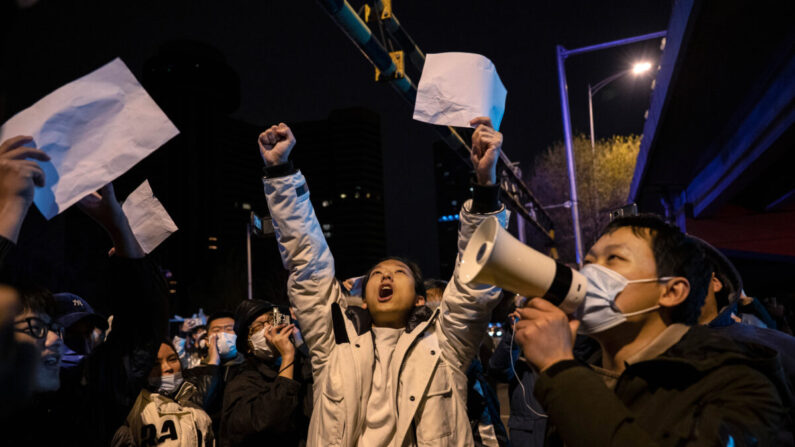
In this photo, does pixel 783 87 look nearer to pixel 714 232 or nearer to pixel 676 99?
pixel 676 99

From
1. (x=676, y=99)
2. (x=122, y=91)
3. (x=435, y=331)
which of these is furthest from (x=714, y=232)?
(x=122, y=91)

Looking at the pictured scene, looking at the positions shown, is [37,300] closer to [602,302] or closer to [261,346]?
[602,302]

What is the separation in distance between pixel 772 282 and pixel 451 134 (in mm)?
15146

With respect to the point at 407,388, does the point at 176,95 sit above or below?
above

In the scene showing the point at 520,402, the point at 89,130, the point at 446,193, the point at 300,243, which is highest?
the point at 446,193

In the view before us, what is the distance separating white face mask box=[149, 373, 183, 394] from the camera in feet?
12.3

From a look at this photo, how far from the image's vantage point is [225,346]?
18.2 ft

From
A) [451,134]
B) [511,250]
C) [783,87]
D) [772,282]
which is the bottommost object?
[772,282]

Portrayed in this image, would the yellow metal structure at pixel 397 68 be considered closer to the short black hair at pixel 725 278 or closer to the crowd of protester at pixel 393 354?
the crowd of protester at pixel 393 354

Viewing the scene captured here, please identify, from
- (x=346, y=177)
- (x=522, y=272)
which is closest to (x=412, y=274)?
(x=522, y=272)

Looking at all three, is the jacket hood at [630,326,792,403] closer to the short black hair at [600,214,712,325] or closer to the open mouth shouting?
the short black hair at [600,214,712,325]

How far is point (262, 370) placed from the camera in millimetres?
3895

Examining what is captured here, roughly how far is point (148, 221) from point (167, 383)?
5.23 feet

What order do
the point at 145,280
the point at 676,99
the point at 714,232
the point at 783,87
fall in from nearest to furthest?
the point at 145,280, the point at 783,87, the point at 676,99, the point at 714,232
